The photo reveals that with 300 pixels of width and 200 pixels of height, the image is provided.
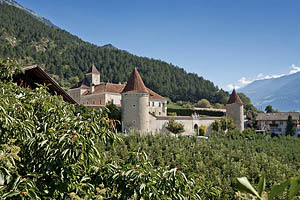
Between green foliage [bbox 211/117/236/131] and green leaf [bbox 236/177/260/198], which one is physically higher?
green leaf [bbox 236/177/260/198]

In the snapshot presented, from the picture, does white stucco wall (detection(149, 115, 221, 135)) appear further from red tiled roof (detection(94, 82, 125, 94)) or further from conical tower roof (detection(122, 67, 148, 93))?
red tiled roof (detection(94, 82, 125, 94))

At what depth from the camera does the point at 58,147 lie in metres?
3.05

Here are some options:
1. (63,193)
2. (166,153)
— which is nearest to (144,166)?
(63,193)

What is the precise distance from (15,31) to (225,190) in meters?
146

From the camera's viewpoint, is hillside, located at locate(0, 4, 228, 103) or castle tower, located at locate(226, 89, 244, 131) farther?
hillside, located at locate(0, 4, 228, 103)

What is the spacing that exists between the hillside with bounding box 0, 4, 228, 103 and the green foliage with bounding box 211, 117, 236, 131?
213 ft

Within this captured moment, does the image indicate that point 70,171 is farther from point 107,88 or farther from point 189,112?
point 189,112

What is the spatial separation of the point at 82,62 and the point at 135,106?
95.6 metres

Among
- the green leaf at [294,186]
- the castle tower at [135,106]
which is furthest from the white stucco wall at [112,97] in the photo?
the green leaf at [294,186]

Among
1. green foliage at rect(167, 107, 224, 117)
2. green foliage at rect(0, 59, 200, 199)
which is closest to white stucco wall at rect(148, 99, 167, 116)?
green foliage at rect(167, 107, 224, 117)

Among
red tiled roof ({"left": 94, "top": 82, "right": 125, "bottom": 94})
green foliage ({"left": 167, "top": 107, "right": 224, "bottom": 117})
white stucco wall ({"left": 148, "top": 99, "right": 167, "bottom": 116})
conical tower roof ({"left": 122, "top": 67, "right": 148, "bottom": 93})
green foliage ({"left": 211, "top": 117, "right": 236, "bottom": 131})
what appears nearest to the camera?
conical tower roof ({"left": 122, "top": 67, "right": 148, "bottom": 93})

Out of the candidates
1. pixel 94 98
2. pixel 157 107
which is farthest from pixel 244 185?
pixel 94 98

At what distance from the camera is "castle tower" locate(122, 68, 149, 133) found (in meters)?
31.1

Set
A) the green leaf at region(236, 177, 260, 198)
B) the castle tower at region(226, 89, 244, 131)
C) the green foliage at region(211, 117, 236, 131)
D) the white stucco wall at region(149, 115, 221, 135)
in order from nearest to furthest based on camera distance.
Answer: the green leaf at region(236, 177, 260, 198)
the white stucco wall at region(149, 115, 221, 135)
the green foliage at region(211, 117, 236, 131)
the castle tower at region(226, 89, 244, 131)
